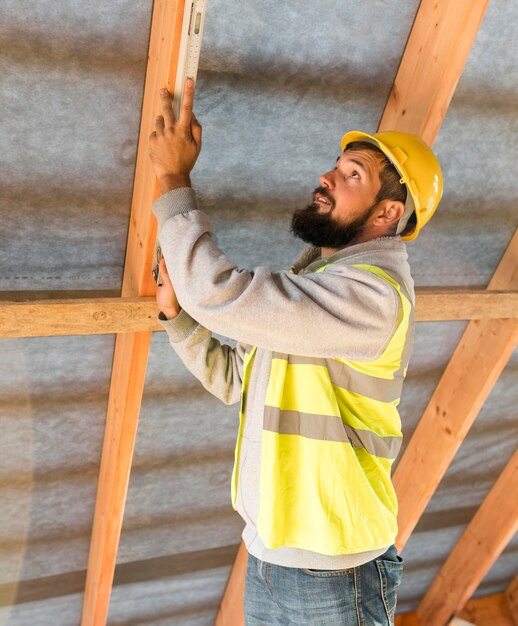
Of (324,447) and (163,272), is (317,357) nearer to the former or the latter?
(324,447)

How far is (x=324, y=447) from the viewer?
184 centimetres

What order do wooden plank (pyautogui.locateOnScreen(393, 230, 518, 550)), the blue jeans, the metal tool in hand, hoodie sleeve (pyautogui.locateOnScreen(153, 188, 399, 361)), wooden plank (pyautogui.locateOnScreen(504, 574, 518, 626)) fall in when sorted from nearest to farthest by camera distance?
hoodie sleeve (pyautogui.locateOnScreen(153, 188, 399, 361)), the metal tool in hand, the blue jeans, wooden plank (pyautogui.locateOnScreen(393, 230, 518, 550)), wooden plank (pyautogui.locateOnScreen(504, 574, 518, 626))

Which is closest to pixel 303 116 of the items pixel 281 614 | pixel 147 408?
pixel 147 408

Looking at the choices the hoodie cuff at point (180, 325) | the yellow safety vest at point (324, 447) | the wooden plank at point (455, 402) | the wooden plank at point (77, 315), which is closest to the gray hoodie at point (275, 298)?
the yellow safety vest at point (324, 447)

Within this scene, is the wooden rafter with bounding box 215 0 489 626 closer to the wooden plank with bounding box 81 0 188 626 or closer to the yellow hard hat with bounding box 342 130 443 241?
the yellow hard hat with bounding box 342 130 443 241

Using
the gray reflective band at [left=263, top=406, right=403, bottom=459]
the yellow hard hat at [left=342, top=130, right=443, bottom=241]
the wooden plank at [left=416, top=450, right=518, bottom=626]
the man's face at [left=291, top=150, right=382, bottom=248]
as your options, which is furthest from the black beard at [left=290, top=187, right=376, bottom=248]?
the wooden plank at [left=416, top=450, right=518, bottom=626]

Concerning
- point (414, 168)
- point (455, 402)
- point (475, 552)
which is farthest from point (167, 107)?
point (475, 552)

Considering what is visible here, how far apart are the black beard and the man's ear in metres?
0.03

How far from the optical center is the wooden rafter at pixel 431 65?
2.12 meters

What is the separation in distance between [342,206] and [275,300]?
1.56 feet

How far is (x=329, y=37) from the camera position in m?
2.25

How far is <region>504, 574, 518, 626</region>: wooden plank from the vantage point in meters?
5.10

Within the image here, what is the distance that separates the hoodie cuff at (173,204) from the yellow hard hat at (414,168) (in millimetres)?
604

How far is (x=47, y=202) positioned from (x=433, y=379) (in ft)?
6.76
